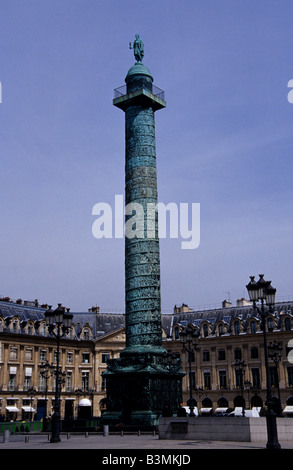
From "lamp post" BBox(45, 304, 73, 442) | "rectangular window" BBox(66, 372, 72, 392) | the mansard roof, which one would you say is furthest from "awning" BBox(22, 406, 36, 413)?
"lamp post" BBox(45, 304, 73, 442)

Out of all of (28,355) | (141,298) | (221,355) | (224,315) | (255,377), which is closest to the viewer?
(141,298)

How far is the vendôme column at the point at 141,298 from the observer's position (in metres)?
29.1

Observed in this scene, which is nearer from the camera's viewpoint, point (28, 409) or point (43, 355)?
point (28, 409)

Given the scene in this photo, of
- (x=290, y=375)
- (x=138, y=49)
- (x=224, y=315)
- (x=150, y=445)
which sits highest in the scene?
(x=138, y=49)

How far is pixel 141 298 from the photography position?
30.3 metres

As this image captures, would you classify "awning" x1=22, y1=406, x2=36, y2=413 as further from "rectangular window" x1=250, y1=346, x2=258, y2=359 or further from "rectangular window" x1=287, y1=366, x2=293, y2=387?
"rectangular window" x1=287, y1=366, x2=293, y2=387

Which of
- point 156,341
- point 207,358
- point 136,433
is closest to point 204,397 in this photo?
point 207,358

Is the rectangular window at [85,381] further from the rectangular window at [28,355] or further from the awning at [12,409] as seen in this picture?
the awning at [12,409]

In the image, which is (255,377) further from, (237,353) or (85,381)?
(85,381)

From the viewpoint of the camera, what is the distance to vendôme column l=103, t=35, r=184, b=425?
95.5ft

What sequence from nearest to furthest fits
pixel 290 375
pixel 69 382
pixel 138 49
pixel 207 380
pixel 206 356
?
1. pixel 138 49
2. pixel 290 375
3. pixel 207 380
4. pixel 206 356
5. pixel 69 382

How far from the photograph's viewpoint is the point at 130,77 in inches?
1382

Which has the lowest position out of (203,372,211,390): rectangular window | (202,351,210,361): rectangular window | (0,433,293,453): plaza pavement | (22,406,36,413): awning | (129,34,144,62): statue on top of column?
(22,406,36,413): awning

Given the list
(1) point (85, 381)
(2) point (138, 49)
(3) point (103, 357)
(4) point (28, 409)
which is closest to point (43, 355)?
(1) point (85, 381)
